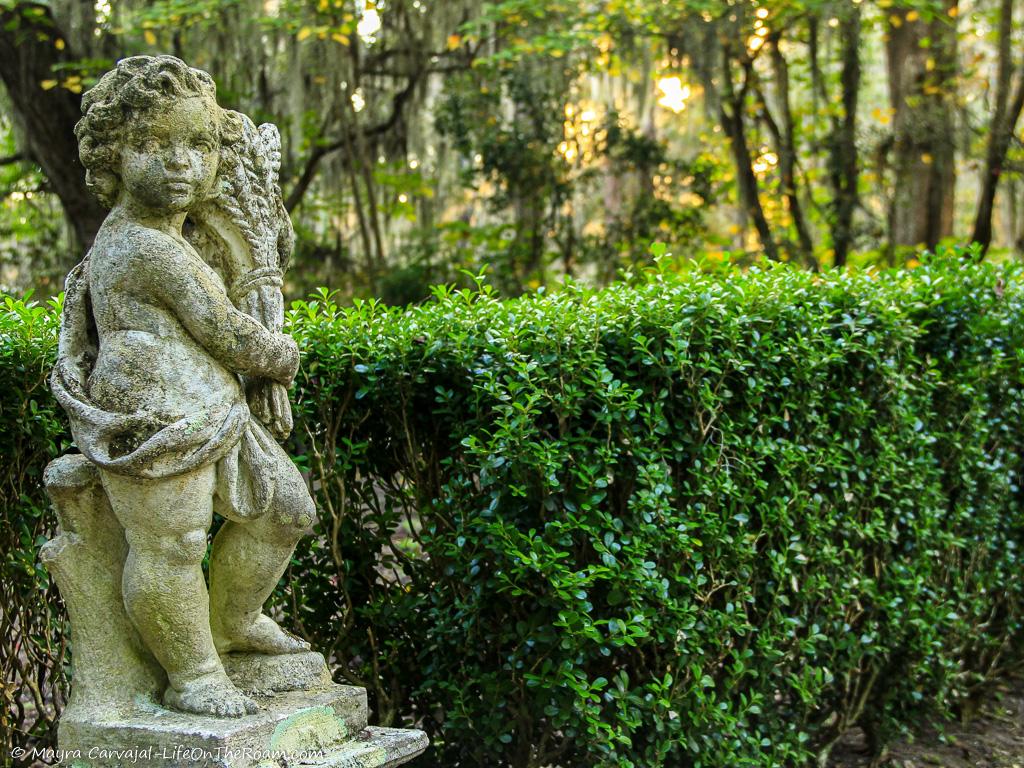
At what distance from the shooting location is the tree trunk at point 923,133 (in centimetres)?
1173

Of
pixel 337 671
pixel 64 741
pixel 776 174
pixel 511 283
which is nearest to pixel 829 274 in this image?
pixel 337 671

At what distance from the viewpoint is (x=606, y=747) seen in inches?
165

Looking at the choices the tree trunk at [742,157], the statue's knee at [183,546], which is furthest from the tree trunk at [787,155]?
the statue's knee at [183,546]

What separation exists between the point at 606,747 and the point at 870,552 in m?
2.02

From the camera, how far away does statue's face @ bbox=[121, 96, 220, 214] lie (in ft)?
10.1

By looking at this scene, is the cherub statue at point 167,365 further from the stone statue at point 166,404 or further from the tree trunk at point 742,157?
the tree trunk at point 742,157

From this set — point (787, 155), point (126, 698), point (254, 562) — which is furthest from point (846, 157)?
point (126, 698)

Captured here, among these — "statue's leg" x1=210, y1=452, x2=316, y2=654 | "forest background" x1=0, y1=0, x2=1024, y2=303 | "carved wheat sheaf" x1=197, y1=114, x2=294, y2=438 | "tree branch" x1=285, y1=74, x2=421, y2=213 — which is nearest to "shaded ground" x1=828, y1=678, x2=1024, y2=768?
"statue's leg" x1=210, y1=452, x2=316, y2=654

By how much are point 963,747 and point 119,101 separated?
549 centimetres

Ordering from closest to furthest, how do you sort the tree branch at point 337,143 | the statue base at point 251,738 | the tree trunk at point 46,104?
the statue base at point 251,738 → the tree trunk at point 46,104 → the tree branch at point 337,143

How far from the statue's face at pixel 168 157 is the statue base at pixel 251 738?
1.47 metres

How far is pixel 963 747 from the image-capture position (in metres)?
6.09

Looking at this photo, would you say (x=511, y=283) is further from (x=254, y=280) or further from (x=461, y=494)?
(x=254, y=280)

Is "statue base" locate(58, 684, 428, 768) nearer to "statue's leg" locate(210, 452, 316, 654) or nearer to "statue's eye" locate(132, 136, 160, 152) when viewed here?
"statue's leg" locate(210, 452, 316, 654)
